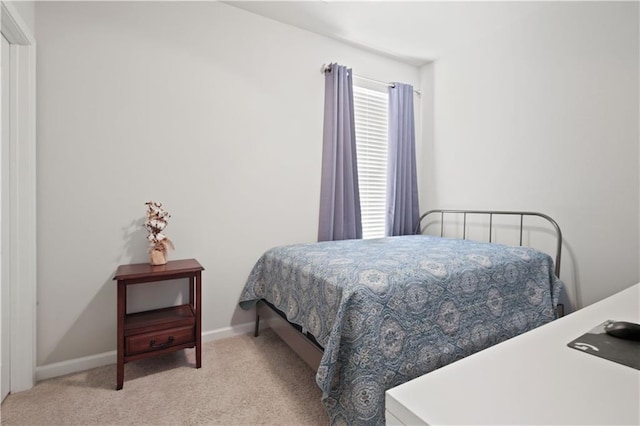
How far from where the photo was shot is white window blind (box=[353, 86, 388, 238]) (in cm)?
317

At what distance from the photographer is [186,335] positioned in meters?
1.93

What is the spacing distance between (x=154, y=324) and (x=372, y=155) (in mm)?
2443

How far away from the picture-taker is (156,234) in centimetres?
205

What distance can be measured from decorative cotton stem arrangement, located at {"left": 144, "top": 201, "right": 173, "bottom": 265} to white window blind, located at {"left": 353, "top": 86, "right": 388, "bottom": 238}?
1.86 meters

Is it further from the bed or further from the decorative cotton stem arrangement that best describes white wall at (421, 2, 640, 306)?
the decorative cotton stem arrangement

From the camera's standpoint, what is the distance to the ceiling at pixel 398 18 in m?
2.47

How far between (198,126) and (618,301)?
8.20 ft

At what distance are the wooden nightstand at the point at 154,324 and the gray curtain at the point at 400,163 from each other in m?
2.07

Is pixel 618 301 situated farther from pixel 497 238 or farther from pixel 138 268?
pixel 138 268

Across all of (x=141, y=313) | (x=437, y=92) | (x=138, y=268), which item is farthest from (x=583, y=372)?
(x=437, y=92)

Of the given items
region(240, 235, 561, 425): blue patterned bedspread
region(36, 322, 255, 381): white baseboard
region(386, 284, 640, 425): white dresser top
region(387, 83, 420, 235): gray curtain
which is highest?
region(387, 83, 420, 235): gray curtain


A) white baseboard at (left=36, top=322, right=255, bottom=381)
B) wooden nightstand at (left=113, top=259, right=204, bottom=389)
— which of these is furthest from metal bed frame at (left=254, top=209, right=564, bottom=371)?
white baseboard at (left=36, top=322, right=255, bottom=381)

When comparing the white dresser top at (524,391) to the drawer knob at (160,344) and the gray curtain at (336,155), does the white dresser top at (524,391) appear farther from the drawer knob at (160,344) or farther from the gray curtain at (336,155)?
the gray curtain at (336,155)

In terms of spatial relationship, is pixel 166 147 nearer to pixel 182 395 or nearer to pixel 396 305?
pixel 182 395
